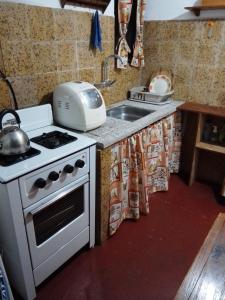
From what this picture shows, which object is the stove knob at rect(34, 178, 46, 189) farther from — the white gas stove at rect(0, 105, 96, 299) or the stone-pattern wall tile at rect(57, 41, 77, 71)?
the stone-pattern wall tile at rect(57, 41, 77, 71)

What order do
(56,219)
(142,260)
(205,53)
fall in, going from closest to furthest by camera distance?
(56,219), (142,260), (205,53)

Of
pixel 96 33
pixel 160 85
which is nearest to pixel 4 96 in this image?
pixel 96 33

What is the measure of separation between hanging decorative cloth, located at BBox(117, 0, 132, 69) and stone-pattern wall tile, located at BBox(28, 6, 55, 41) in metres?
0.71

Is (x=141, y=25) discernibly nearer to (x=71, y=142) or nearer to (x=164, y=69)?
(x=164, y=69)

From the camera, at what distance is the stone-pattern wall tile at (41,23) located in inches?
58.7

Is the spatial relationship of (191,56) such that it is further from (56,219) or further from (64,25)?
(56,219)

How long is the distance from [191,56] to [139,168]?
1230mm

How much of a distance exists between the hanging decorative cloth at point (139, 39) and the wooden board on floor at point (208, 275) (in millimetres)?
1810

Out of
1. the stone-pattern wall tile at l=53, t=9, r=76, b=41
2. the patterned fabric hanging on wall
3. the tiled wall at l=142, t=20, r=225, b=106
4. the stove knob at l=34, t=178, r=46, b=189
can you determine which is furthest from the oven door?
the tiled wall at l=142, t=20, r=225, b=106

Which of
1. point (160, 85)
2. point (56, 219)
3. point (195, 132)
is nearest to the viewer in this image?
point (56, 219)

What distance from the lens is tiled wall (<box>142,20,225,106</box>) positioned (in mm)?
2172

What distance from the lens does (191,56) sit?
2.30 meters

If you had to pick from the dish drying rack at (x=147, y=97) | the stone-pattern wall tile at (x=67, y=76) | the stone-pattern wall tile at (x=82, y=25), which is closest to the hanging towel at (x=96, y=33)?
the stone-pattern wall tile at (x=82, y=25)

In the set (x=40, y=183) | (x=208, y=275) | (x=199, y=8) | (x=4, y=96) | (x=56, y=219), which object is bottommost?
(x=56, y=219)
